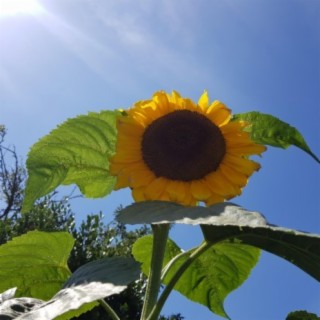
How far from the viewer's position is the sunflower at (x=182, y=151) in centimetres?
133

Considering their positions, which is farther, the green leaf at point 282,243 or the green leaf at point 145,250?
the green leaf at point 145,250

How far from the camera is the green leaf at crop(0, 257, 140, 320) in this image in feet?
2.64

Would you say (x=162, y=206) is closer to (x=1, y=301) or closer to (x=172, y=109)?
(x=1, y=301)

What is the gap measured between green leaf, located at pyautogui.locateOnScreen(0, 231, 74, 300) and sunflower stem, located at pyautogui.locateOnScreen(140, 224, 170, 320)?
305mm

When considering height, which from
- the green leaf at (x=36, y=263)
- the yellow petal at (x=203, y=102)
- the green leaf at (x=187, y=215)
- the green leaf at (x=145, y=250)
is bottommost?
the green leaf at (x=187, y=215)

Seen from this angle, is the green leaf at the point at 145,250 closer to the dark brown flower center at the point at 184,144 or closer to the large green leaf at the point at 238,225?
the dark brown flower center at the point at 184,144

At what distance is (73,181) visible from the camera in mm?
1396

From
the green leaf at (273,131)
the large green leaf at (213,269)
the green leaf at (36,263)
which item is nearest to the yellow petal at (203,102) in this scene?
the green leaf at (273,131)

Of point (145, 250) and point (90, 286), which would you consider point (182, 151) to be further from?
point (90, 286)

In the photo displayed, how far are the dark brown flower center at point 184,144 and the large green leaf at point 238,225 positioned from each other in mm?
261

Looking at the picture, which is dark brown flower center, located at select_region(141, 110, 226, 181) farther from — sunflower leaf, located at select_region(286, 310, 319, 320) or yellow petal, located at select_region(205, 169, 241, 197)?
sunflower leaf, located at select_region(286, 310, 319, 320)

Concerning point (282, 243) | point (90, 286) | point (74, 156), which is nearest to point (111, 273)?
point (90, 286)

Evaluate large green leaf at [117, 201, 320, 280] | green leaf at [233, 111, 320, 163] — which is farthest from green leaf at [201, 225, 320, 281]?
green leaf at [233, 111, 320, 163]

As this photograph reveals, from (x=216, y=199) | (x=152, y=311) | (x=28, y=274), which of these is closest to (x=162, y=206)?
(x=152, y=311)
